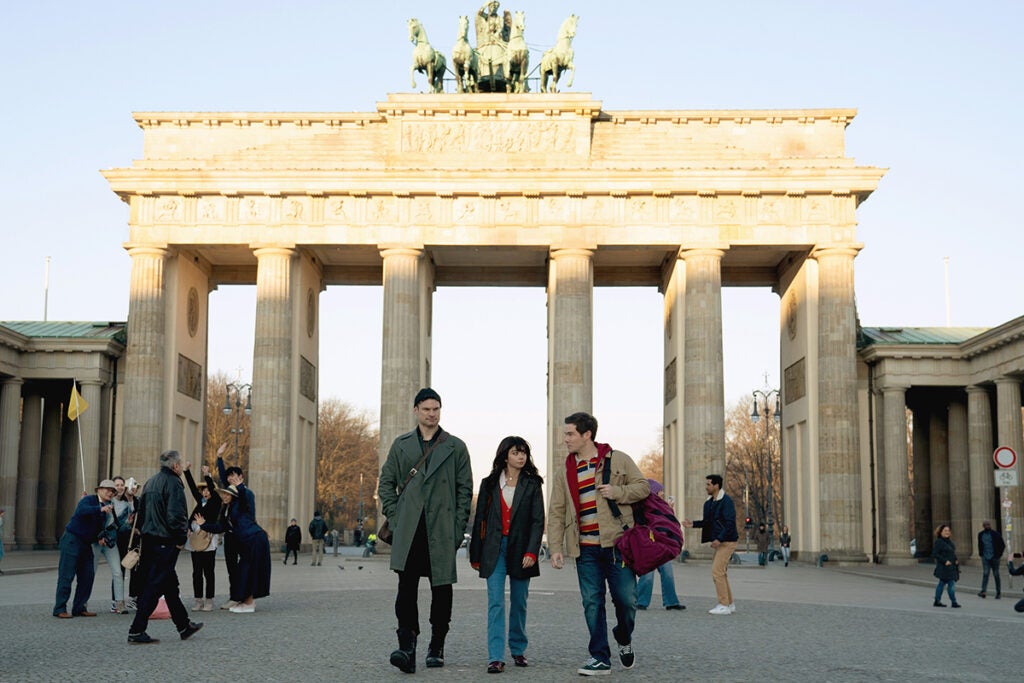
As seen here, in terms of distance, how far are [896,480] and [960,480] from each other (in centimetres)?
344

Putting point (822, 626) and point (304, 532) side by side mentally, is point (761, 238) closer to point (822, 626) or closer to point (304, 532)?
point (304, 532)

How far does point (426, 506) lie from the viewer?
10859mm

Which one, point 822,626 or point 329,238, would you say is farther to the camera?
point 329,238

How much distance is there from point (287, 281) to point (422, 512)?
1399 inches

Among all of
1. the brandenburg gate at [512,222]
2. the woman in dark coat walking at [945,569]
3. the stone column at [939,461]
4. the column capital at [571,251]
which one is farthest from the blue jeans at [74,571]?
the stone column at [939,461]

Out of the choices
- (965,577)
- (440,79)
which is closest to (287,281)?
(440,79)

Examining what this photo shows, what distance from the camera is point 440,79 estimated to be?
4753 cm

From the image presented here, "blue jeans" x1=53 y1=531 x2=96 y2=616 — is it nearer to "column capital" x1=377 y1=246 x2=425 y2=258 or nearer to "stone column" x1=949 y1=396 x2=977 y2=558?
"column capital" x1=377 y1=246 x2=425 y2=258

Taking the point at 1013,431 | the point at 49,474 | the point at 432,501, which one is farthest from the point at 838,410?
the point at 432,501

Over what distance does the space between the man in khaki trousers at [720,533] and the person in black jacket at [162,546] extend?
778cm

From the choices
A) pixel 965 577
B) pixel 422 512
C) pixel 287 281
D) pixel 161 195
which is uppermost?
pixel 161 195

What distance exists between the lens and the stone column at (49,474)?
164 ft

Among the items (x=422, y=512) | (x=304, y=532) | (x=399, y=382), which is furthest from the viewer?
(x=304, y=532)

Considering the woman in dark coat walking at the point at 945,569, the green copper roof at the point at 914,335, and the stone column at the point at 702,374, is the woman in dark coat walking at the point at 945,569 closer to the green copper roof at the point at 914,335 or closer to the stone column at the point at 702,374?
the stone column at the point at 702,374
